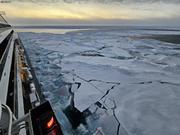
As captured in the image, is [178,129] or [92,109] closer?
[178,129]

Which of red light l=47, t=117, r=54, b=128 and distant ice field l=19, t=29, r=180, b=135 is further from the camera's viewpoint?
distant ice field l=19, t=29, r=180, b=135

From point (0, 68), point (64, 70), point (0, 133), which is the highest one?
point (0, 133)

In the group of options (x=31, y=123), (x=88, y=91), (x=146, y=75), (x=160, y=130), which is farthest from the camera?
(x=146, y=75)

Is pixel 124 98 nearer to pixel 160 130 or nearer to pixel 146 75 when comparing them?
pixel 160 130

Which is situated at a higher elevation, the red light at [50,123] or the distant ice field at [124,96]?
the red light at [50,123]

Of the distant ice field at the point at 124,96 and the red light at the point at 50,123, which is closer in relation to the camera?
the red light at the point at 50,123

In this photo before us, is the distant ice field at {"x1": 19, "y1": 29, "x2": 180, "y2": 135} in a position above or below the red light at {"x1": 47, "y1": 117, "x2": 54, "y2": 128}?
below

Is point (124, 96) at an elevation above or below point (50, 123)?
below

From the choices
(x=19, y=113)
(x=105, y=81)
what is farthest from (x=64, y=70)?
(x=19, y=113)

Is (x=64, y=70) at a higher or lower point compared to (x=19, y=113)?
lower

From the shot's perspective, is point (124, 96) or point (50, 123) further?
point (124, 96)

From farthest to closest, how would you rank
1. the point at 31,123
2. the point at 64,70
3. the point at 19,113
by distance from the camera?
1. the point at 64,70
2. the point at 19,113
3. the point at 31,123
